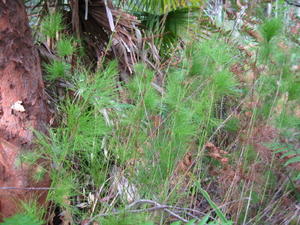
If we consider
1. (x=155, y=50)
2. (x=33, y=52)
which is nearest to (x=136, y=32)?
(x=155, y=50)

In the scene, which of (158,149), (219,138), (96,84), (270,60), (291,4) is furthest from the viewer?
(291,4)

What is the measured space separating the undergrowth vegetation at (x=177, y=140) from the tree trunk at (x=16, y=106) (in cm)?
6

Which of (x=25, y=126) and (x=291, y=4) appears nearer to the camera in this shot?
(x=25, y=126)

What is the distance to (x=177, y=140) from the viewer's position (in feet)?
4.66

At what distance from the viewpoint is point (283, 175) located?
1752 mm

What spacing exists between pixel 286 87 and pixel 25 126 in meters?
1.12

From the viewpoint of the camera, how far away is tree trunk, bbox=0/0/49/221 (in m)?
1.32

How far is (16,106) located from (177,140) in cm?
67

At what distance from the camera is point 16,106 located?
1.37 metres

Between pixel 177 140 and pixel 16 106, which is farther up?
pixel 16 106

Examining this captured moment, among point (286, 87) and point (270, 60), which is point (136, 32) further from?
point (286, 87)

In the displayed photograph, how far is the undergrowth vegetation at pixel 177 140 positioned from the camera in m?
1.32

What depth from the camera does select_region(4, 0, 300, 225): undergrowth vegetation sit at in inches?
52.1

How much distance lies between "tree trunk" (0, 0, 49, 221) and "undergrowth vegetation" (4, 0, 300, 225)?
6 centimetres
